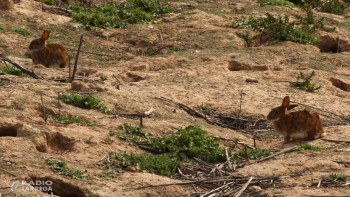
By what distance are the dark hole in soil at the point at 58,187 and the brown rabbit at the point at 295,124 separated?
3719 mm

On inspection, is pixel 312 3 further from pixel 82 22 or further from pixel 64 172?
pixel 64 172

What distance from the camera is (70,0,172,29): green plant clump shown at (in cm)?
1476

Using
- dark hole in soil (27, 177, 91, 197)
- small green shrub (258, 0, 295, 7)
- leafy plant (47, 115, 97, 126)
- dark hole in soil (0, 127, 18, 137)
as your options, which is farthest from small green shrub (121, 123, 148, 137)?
small green shrub (258, 0, 295, 7)

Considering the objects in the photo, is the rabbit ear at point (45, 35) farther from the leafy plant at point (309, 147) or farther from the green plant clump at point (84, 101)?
the leafy plant at point (309, 147)

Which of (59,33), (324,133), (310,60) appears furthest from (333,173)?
(59,33)

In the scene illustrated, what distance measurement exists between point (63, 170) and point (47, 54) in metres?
6.00

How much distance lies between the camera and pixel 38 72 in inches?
424

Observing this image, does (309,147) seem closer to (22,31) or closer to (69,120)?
(69,120)

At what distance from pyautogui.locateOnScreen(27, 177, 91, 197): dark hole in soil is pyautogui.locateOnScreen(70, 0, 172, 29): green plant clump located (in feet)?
28.2

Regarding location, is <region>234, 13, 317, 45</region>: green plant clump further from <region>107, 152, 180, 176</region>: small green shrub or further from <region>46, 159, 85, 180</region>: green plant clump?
<region>46, 159, 85, 180</region>: green plant clump

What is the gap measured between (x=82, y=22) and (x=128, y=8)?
1705 millimetres

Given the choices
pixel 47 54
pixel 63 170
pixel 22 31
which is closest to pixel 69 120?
pixel 63 170

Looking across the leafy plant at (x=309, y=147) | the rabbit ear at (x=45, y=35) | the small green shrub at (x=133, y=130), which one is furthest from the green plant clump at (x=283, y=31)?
the small green shrub at (x=133, y=130)

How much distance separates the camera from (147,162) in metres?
7.29
